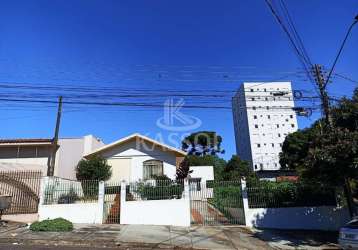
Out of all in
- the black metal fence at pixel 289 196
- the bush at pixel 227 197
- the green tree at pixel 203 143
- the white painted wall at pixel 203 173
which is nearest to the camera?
the black metal fence at pixel 289 196

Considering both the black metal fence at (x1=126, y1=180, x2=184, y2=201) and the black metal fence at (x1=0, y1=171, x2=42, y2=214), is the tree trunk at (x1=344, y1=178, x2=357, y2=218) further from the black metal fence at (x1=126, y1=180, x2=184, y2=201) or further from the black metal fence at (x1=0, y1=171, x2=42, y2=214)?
the black metal fence at (x1=0, y1=171, x2=42, y2=214)

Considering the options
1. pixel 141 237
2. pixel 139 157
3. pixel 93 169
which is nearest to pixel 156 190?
pixel 141 237

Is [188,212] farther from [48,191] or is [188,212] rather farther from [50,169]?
[50,169]

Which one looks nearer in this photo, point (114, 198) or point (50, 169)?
point (114, 198)

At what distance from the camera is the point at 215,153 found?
226 feet

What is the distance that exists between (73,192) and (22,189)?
2478 mm

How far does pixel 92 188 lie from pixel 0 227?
4.12 metres

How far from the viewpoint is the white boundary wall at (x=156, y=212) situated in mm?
15289

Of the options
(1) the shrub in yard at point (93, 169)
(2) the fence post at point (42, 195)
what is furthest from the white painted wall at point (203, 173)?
(2) the fence post at point (42, 195)

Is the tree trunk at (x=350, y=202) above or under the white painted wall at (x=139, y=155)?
under

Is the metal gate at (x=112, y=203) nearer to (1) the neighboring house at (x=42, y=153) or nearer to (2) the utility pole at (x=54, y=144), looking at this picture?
(2) the utility pole at (x=54, y=144)

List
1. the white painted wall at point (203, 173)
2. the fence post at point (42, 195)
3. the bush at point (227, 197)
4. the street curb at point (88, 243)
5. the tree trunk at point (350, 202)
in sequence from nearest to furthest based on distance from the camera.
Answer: the street curb at point (88, 243) < the tree trunk at point (350, 202) < the fence post at point (42, 195) < the bush at point (227, 197) < the white painted wall at point (203, 173)

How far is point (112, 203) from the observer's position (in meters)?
15.9

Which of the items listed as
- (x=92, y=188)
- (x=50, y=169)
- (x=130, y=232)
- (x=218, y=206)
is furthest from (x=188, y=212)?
(x=50, y=169)
